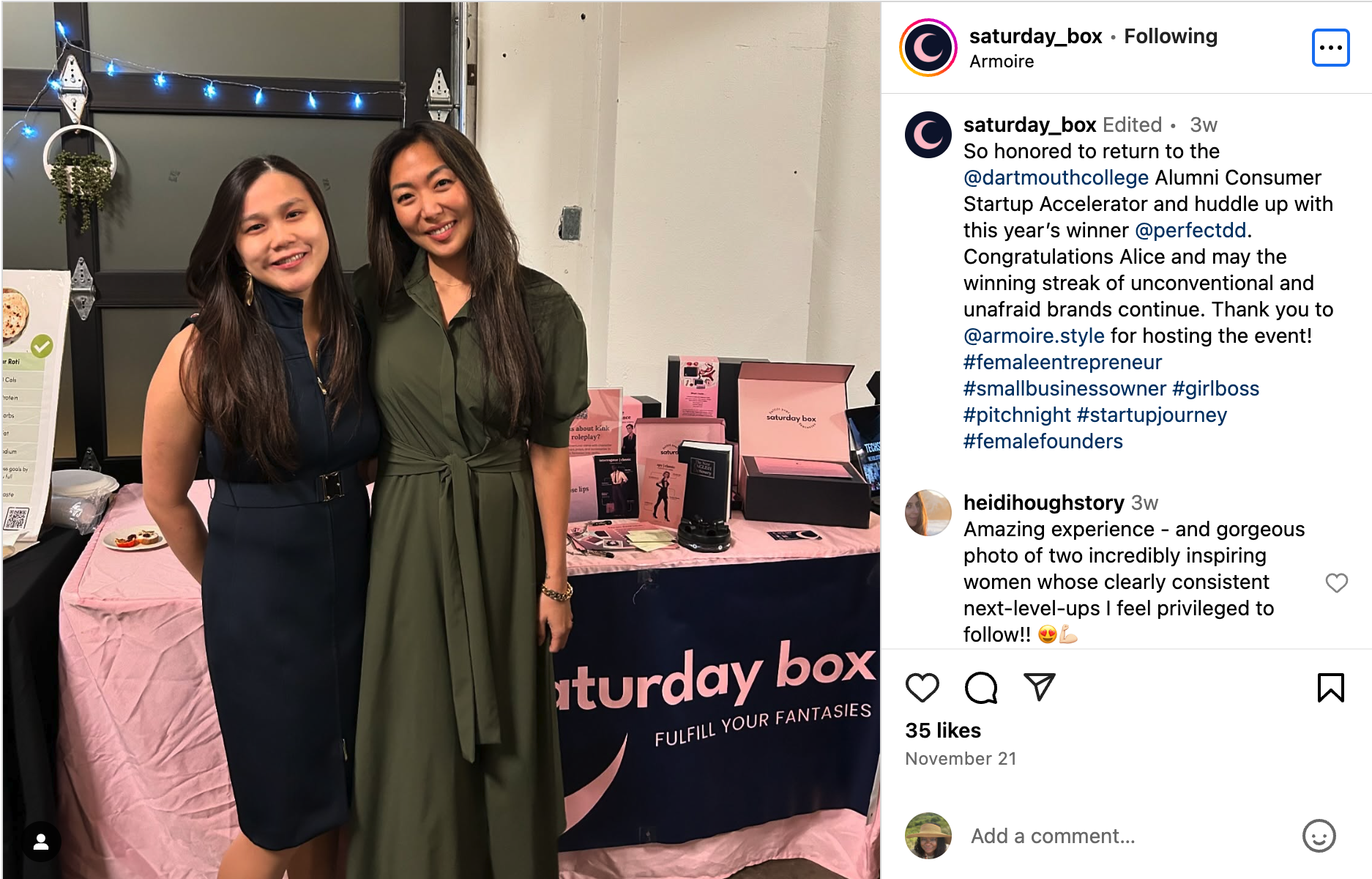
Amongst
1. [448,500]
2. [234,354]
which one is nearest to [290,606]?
[448,500]

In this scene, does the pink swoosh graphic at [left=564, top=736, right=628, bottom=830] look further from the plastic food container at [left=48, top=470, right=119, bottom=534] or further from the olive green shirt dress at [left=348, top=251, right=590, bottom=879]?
the plastic food container at [left=48, top=470, right=119, bottom=534]

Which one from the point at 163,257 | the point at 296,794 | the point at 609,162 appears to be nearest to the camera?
the point at 296,794

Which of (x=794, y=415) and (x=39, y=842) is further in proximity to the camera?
(x=794, y=415)

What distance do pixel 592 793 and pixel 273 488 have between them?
1013mm

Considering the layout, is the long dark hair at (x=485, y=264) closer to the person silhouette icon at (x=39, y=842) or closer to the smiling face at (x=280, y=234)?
the smiling face at (x=280, y=234)

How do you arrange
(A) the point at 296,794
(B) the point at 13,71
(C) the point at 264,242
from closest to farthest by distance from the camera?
(C) the point at 264,242
(A) the point at 296,794
(B) the point at 13,71

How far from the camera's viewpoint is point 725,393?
244cm

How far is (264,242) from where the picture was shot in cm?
135

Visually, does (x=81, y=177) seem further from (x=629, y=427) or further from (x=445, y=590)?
(x=445, y=590)
